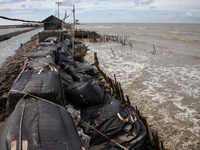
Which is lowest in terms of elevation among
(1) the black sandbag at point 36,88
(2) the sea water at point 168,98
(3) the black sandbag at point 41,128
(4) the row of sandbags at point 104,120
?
(2) the sea water at point 168,98

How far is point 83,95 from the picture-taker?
127 inches

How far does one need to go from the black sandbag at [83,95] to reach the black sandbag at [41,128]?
114 centimetres

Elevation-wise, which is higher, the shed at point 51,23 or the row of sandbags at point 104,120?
the shed at point 51,23

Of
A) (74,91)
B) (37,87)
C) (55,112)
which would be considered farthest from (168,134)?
(37,87)

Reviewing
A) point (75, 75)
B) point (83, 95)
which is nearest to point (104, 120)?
point (83, 95)

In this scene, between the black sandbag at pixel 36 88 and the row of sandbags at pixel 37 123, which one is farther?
the black sandbag at pixel 36 88

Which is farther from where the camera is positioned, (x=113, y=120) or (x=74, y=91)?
(x=74, y=91)

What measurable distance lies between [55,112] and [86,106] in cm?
136

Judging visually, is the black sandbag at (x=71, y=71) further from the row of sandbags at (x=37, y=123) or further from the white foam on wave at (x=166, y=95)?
the row of sandbags at (x=37, y=123)

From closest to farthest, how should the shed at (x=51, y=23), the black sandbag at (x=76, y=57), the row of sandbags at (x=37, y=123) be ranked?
the row of sandbags at (x=37, y=123) → the black sandbag at (x=76, y=57) → the shed at (x=51, y=23)

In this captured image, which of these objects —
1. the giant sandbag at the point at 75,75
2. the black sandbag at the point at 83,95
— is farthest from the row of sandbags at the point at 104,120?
the giant sandbag at the point at 75,75

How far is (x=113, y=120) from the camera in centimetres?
260

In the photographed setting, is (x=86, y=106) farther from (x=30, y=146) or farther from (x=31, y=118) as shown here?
(x=30, y=146)

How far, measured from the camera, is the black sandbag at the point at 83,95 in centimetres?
323
